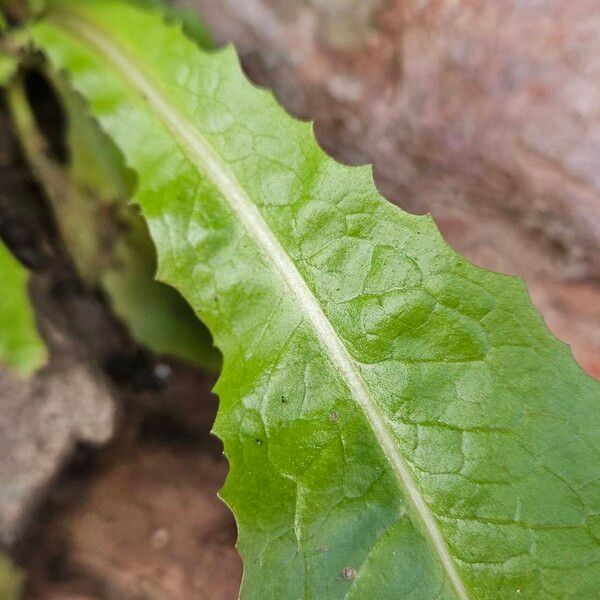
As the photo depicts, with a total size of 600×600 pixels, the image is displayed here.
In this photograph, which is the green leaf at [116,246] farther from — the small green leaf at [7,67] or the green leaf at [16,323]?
the green leaf at [16,323]

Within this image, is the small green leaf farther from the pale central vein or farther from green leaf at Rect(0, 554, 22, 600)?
green leaf at Rect(0, 554, 22, 600)

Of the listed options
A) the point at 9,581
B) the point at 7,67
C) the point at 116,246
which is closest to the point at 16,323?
the point at 116,246

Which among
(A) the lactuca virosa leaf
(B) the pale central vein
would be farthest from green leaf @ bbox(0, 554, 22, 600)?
(B) the pale central vein

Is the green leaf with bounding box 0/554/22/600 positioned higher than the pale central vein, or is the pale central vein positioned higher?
the pale central vein

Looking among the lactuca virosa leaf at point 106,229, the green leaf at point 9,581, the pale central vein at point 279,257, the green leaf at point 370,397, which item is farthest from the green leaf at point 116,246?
the green leaf at point 9,581

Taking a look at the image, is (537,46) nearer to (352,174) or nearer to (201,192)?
(352,174)

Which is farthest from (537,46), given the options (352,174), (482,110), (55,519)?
(55,519)
